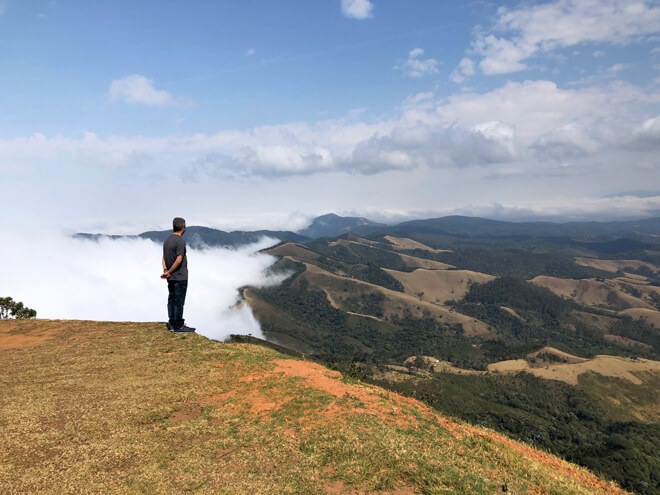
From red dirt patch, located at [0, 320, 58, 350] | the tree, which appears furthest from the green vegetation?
red dirt patch, located at [0, 320, 58, 350]

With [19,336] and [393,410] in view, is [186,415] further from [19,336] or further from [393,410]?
[19,336]

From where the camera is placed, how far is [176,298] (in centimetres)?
1714

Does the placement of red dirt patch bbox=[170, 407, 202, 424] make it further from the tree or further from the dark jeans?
the tree

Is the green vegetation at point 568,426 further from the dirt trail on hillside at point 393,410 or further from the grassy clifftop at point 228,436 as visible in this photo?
the grassy clifftop at point 228,436

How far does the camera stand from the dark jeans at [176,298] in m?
16.5

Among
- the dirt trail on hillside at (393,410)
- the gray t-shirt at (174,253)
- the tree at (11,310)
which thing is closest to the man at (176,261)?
the gray t-shirt at (174,253)

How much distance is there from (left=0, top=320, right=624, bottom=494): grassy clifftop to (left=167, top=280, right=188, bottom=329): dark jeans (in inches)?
92.2

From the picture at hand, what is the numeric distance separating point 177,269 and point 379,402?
11127 millimetres

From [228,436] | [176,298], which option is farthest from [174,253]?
[228,436]

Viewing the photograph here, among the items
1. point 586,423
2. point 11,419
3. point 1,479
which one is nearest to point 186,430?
point 1,479

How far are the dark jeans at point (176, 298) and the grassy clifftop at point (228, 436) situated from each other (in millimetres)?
2342

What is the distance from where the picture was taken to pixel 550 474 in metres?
10.5

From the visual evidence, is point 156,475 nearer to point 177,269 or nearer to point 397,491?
point 397,491

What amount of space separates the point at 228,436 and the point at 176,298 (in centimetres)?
856
